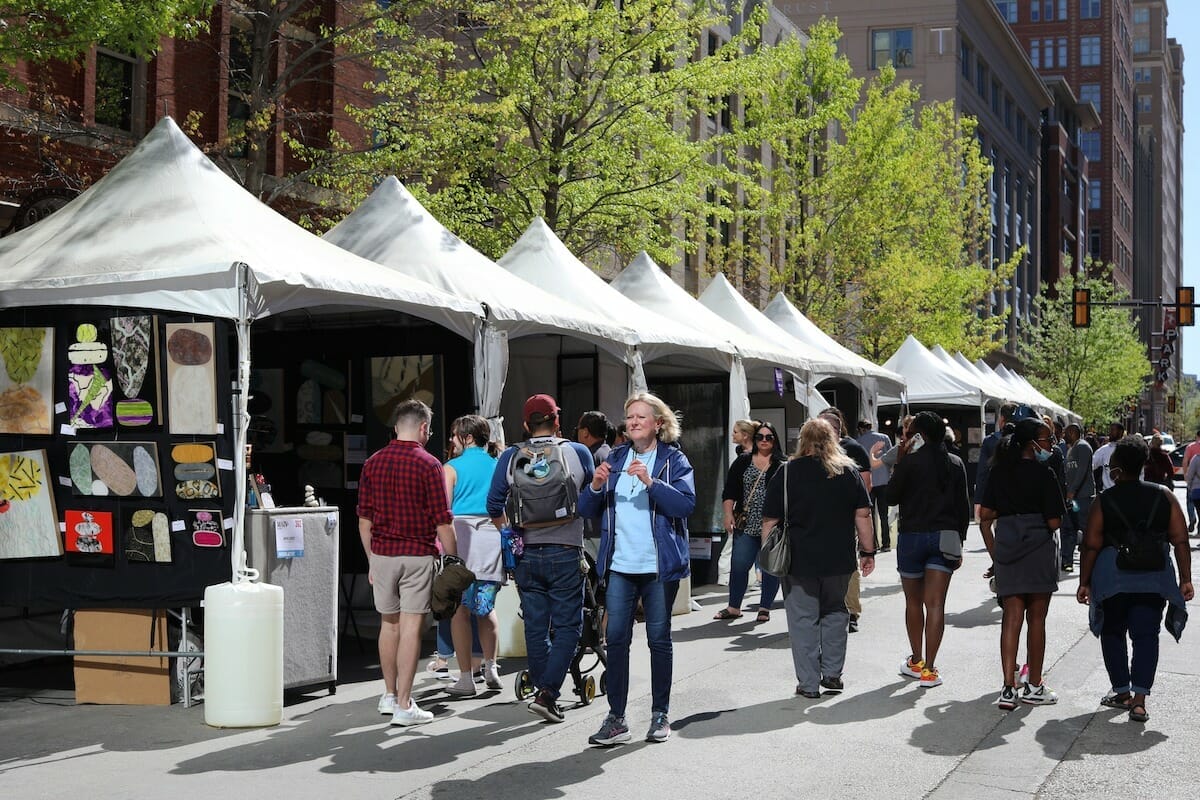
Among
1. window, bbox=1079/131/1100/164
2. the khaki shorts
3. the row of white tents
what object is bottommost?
the khaki shorts

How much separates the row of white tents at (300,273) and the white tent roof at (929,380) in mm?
13461

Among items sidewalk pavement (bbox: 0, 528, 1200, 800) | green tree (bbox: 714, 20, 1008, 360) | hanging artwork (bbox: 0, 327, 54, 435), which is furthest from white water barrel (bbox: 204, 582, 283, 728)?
green tree (bbox: 714, 20, 1008, 360)

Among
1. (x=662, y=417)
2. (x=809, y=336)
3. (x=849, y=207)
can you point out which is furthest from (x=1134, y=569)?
(x=849, y=207)

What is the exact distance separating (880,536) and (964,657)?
418 inches

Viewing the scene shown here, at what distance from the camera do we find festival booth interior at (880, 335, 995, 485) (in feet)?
94.8

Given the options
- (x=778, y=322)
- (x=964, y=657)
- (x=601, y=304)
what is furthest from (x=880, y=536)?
(x=964, y=657)

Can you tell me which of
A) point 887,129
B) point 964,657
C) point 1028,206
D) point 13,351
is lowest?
point 964,657

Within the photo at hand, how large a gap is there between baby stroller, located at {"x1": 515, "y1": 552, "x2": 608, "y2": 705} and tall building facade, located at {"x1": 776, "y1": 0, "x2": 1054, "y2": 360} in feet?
173

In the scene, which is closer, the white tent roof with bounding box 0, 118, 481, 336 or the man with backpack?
the man with backpack

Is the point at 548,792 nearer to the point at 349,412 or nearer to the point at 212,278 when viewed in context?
the point at 212,278

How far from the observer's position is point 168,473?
880 centimetres

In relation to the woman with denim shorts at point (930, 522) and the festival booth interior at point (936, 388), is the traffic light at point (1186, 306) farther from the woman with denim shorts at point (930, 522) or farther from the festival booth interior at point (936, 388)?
the woman with denim shorts at point (930, 522)

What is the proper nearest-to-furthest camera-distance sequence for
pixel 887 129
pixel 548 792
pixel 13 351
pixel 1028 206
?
1. pixel 548 792
2. pixel 13 351
3. pixel 887 129
4. pixel 1028 206

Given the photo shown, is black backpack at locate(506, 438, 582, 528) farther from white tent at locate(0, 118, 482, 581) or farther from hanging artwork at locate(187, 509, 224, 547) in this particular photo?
hanging artwork at locate(187, 509, 224, 547)
